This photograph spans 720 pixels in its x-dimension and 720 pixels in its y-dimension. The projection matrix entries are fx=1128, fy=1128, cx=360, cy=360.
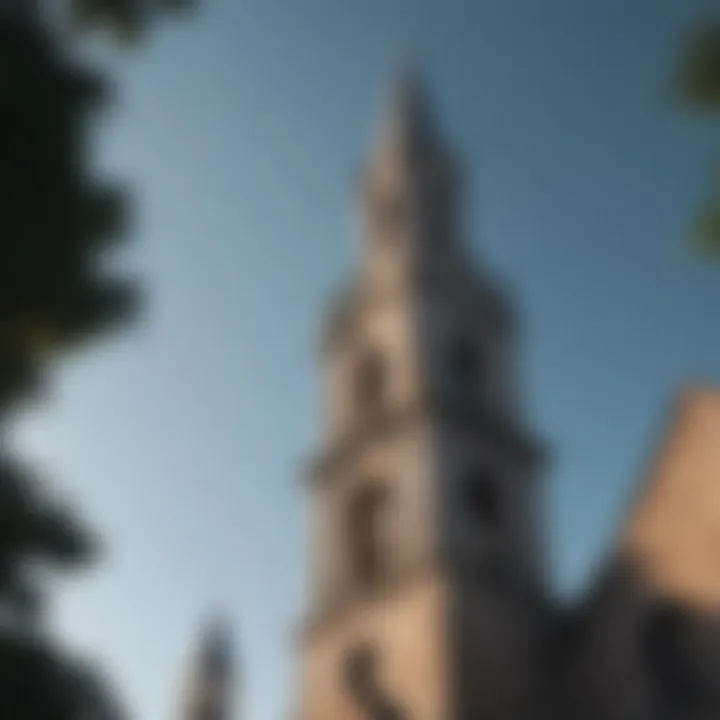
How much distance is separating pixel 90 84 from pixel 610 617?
1388 centimetres

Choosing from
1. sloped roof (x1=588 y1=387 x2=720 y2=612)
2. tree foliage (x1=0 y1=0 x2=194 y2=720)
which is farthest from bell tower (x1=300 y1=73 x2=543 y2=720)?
tree foliage (x1=0 y1=0 x2=194 y2=720)

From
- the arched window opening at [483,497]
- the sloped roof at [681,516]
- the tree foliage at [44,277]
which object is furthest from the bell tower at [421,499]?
the tree foliage at [44,277]

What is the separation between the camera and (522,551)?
2036 centimetres

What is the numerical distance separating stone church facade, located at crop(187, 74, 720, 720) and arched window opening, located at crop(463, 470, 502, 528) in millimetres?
37

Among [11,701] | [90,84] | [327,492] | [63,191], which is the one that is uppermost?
[327,492]

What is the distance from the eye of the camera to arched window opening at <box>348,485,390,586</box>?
66.1 feet

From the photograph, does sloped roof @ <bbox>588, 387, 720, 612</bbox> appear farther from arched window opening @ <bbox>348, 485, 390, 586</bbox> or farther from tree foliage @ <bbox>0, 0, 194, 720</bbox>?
tree foliage @ <bbox>0, 0, 194, 720</bbox>

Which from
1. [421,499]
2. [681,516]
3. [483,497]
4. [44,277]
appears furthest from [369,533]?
[44,277]

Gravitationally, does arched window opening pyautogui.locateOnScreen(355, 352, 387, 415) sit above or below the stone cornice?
above

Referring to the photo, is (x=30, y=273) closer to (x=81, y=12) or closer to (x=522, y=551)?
(x=81, y=12)

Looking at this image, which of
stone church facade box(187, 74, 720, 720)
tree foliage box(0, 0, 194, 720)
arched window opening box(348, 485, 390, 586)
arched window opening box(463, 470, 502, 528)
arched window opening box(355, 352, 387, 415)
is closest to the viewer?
tree foliage box(0, 0, 194, 720)

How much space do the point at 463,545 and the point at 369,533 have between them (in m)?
2.22

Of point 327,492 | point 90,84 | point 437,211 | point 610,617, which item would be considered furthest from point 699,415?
point 90,84

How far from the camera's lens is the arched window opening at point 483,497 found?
20.5 metres
